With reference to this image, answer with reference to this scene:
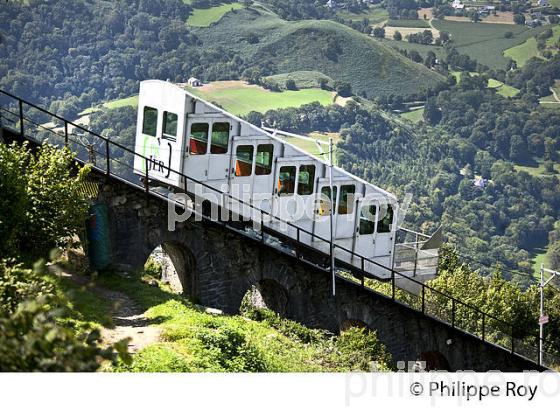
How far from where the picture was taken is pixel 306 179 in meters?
33.2

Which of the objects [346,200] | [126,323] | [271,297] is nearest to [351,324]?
[271,297]

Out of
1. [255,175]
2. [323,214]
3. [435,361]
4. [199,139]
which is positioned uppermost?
[199,139]

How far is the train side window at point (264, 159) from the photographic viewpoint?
32.5m

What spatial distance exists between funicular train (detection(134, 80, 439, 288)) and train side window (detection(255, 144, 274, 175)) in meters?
0.03

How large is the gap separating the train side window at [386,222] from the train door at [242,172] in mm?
4907

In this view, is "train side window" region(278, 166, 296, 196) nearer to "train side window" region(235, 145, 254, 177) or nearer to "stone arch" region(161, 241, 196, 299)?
"train side window" region(235, 145, 254, 177)

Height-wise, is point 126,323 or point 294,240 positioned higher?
point 126,323

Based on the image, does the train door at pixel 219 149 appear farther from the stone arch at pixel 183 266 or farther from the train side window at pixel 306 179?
the train side window at pixel 306 179

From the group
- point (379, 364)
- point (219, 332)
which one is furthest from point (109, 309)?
point (379, 364)

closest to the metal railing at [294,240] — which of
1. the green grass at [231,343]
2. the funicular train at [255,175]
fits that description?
the funicular train at [255,175]

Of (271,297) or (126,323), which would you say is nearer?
(126,323)

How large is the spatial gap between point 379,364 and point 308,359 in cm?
471

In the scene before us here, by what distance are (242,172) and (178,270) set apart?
3.54 metres

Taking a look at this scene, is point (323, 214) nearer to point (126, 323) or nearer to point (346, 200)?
point (346, 200)
